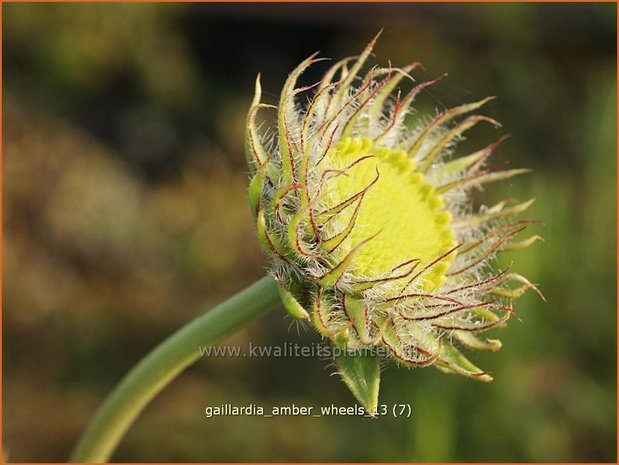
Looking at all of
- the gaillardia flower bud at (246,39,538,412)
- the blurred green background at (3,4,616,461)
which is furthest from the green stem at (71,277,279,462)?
the blurred green background at (3,4,616,461)

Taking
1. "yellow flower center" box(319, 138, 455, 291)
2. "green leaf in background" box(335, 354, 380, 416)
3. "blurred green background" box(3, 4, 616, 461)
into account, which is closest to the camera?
"green leaf in background" box(335, 354, 380, 416)

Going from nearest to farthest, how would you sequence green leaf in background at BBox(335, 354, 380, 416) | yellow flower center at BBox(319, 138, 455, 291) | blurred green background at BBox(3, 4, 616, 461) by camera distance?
1. green leaf in background at BBox(335, 354, 380, 416)
2. yellow flower center at BBox(319, 138, 455, 291)
3. blurred green background at BBox(3, 4, 616, 461)

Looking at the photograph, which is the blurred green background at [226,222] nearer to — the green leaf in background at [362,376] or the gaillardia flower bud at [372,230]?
the gaillardia flower bud at [372,230]

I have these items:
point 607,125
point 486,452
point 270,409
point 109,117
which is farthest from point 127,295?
point 607,125

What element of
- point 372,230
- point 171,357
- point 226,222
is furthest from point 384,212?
point 226,222

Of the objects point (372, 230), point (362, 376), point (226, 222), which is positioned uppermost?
point (226, 222)

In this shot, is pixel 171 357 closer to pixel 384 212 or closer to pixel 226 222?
pixel 384 212

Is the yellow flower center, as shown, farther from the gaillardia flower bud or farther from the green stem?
the green stem
